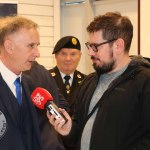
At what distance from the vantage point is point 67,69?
344 centimetres

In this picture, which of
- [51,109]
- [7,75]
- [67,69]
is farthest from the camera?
[67,69]

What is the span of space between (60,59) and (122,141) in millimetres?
1551

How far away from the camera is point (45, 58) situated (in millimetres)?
4652

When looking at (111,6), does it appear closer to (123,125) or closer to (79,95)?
(79,95)

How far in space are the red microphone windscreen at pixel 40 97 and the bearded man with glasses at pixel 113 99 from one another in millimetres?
114

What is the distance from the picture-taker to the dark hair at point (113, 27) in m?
2.25

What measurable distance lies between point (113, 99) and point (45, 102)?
39 cm

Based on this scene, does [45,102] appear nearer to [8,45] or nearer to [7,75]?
Answer: [7,75]

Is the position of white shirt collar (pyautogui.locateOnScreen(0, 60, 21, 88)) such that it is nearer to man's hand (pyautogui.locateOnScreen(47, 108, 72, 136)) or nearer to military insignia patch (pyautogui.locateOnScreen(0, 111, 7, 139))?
military insignia patch (pyautogui.locateOnScreen(0, 111, 7, 139))

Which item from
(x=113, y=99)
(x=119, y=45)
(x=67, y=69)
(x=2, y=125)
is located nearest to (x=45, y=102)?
(x=2, y=125)

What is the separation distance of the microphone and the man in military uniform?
3.68 ft

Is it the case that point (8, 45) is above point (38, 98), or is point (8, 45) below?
above

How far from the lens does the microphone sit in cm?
195

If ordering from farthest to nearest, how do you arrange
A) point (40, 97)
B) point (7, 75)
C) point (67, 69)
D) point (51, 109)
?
point (67, 69)
point (7, 75)
point (40, 97)
point (51, 109)
